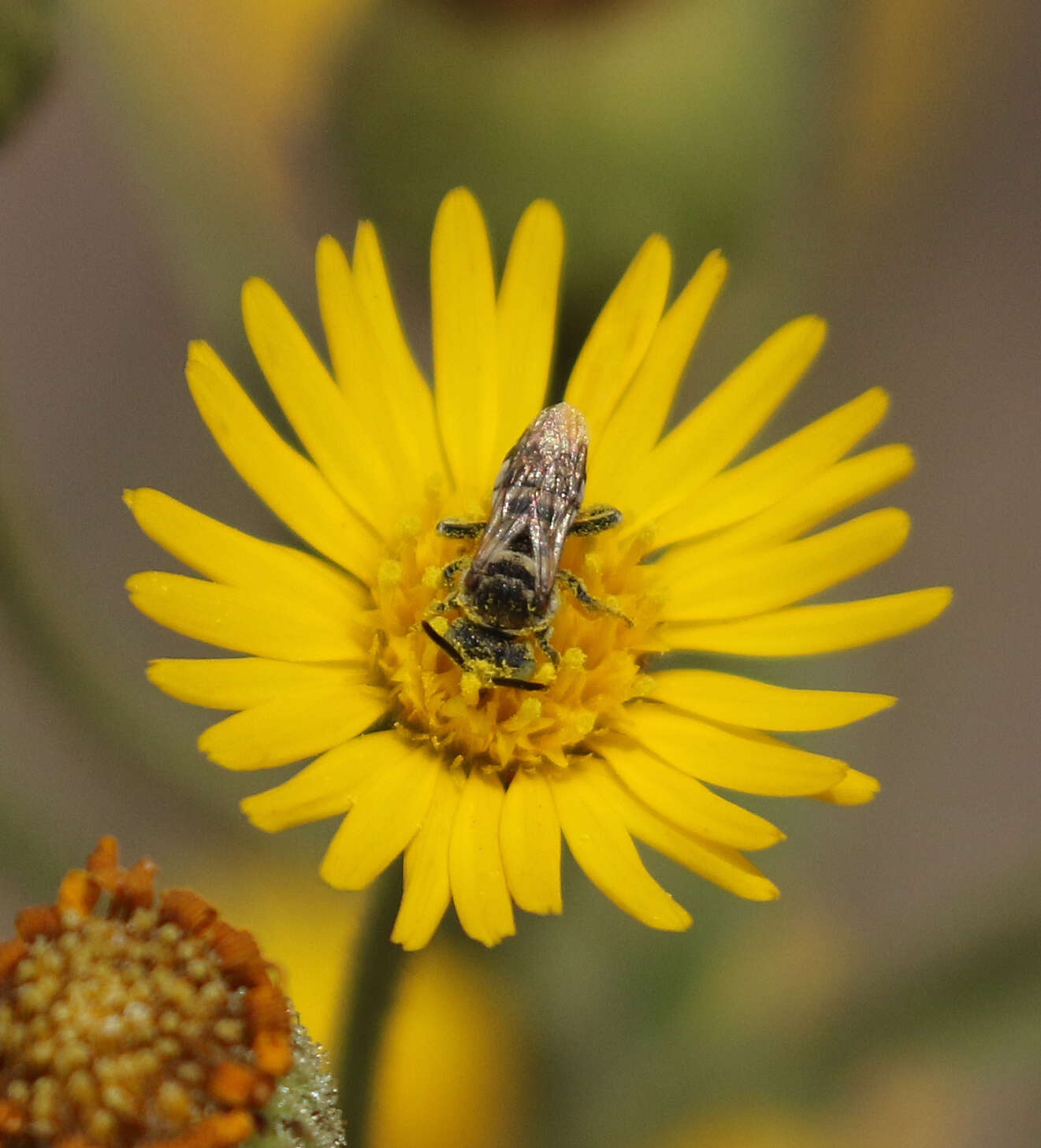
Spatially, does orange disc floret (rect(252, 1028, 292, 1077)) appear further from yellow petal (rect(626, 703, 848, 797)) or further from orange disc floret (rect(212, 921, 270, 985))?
yellow petal (rect(626, 703, 848, 797))

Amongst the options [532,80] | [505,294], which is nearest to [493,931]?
[505,294]

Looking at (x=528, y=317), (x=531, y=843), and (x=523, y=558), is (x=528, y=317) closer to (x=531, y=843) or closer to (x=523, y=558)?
(x=523, y=558)

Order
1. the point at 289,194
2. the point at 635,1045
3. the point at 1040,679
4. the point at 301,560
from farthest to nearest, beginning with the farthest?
the point at 1040,679, the point at 289,194, the point at 635,1045, the point at 301,560

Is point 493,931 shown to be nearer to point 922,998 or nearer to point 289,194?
point 922,998

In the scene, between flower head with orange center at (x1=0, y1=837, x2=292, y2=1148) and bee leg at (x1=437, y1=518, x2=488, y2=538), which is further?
bee leg at (x1=437, y1=518, x2=488, y2=538)

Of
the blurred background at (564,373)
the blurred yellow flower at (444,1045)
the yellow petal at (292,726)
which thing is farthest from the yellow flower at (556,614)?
the blurred yellow flower at (444,1045)

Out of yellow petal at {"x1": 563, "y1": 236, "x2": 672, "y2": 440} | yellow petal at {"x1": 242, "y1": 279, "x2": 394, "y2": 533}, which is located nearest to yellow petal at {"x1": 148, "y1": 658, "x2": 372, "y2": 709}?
yellow petal at {"x1": 242, "y1": 279, "x2": 394, "y2": 533}
